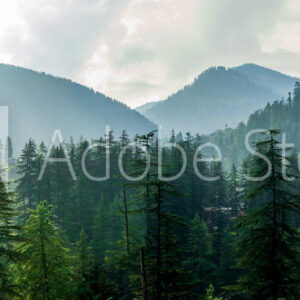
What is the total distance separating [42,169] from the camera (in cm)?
4059

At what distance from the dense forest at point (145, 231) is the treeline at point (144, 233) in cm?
8

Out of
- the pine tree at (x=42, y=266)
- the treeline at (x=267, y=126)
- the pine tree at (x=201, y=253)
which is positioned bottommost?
the pine tree at (x=201, y=253)

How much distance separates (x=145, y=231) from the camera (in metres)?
28.2

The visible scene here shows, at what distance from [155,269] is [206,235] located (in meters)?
22.2

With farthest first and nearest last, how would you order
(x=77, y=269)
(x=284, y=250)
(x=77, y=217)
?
1. (x=77, y=217)
2. (x=77, y=269)
3. (x=284, y=250)

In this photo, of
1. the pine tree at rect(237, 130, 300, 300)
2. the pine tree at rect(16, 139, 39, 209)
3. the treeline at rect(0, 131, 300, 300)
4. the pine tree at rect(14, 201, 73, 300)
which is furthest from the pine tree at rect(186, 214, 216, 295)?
the pine tree at rect(16, 139, 39, 209)

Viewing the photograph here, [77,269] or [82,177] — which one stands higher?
[82,177]

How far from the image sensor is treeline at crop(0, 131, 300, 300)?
1298 centimetres

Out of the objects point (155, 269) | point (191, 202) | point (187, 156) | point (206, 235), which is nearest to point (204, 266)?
point (206, 235)

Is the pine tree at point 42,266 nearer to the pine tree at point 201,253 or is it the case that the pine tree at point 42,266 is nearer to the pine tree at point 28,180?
the pine tree at point 201,253

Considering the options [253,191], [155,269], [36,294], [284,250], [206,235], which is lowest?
[206,235]

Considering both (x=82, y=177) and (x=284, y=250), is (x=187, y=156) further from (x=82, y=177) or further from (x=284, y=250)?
(x=284, y=250)

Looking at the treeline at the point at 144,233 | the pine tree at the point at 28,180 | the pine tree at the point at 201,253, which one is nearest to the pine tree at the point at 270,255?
the treeline at the point at 144,233

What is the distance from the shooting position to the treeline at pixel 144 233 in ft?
42.6
